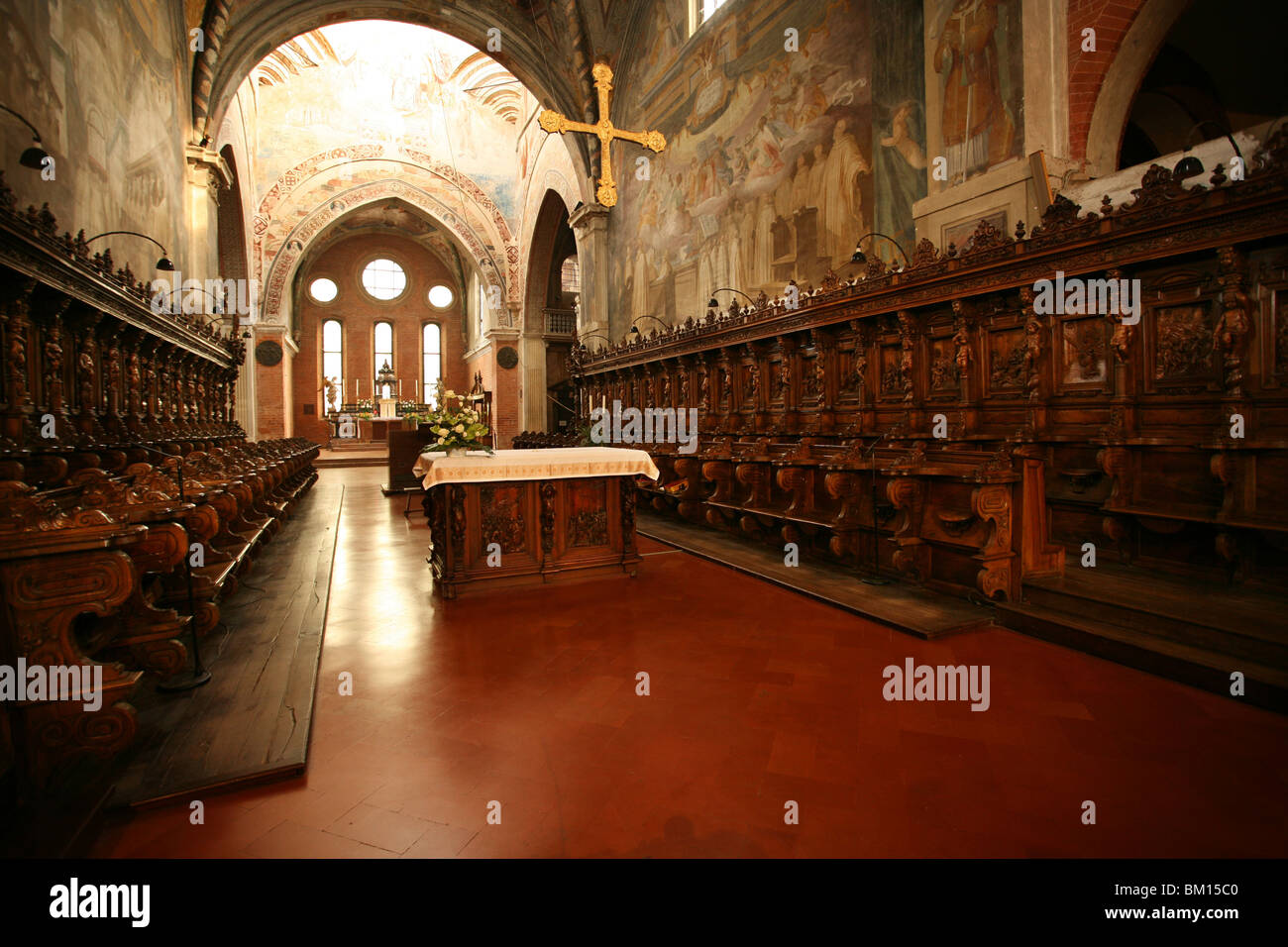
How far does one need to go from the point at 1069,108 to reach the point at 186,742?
24.9 feet

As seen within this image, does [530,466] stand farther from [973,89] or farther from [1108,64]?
[1108,64]

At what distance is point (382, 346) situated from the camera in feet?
94.2

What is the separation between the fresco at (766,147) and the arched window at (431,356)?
57.9 ft

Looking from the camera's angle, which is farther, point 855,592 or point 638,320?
point 638,320

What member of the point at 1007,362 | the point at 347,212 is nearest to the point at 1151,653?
the point at 1007,362

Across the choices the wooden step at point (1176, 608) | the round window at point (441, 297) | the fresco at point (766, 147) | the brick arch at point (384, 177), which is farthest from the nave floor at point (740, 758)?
the round window at point (441, 297)

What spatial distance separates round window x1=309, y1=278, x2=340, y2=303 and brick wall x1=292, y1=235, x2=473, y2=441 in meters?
0.17

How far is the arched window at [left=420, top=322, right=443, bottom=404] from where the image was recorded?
29.2 metres

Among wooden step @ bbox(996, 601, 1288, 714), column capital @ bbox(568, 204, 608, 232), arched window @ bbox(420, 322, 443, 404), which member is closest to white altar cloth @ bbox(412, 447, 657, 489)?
wooden step @ bbox(996, 601, 1288, 714)

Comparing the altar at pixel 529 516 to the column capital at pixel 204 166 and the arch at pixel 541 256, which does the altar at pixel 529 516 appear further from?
the arch at pixel 541 256

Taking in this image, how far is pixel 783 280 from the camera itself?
29.5ft

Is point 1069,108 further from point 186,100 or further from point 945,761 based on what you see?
point 186,100

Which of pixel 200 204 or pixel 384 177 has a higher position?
pixel 384 177

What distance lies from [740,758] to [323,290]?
3040 cm
